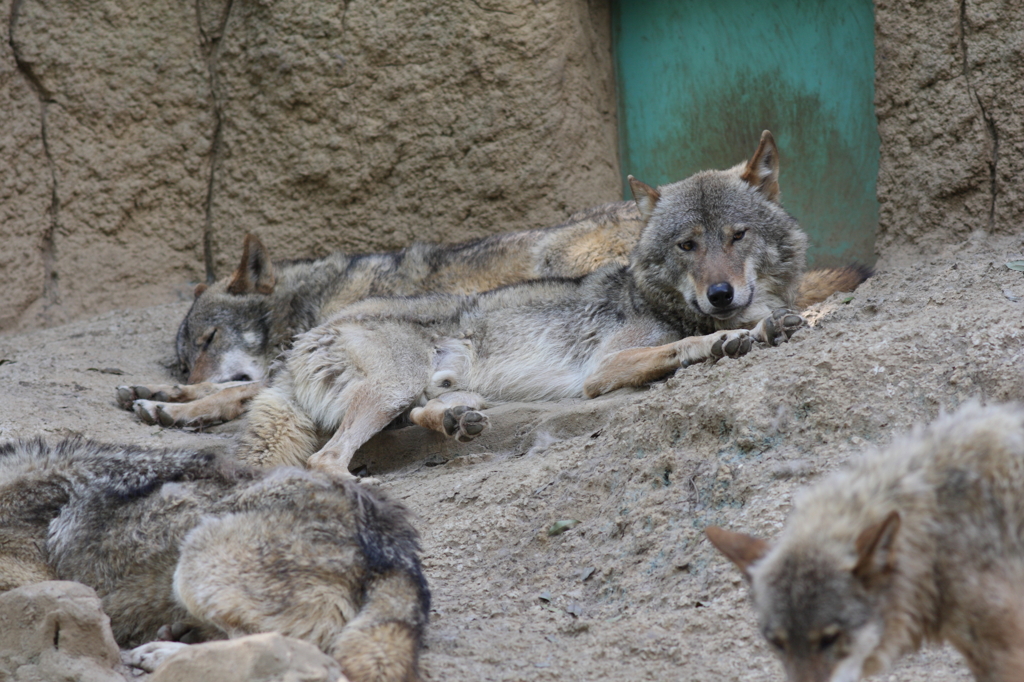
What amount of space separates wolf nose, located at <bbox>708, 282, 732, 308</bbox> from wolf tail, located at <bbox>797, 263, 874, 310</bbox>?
83cm

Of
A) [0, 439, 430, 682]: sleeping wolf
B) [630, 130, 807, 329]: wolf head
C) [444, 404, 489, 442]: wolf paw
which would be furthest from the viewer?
[630, 130, 807, 329]: wolf head

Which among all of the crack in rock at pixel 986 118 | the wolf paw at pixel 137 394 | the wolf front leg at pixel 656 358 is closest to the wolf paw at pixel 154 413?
the wolf paw at pixel 137 394

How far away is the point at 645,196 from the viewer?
6766mm

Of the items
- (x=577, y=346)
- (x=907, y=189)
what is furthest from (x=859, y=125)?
(x=577, y=346)

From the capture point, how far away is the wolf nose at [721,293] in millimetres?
6035

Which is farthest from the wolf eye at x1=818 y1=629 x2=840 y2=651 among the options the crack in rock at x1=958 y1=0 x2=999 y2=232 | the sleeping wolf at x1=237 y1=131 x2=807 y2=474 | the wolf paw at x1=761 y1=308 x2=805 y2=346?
the crack in rock at x1=958 y1=0 x2=999 y2=232

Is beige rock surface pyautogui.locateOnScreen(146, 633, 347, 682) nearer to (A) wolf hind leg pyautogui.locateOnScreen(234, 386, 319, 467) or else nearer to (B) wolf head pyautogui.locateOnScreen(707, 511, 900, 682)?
(B) wolf head pyautogui.locateOnScreen(707, 511, 900, 682)

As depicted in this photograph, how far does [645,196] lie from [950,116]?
2.24m

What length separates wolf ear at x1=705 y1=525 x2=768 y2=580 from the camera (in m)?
2.82

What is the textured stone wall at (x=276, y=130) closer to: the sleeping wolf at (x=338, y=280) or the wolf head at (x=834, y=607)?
the sleeping wolf at (x=338, y=280)

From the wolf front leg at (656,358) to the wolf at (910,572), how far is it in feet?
8.93

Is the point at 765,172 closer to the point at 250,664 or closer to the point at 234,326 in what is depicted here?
the point at 234,326

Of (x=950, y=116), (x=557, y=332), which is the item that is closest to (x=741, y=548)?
(x=557, y=332)

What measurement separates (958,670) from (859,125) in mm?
5604
